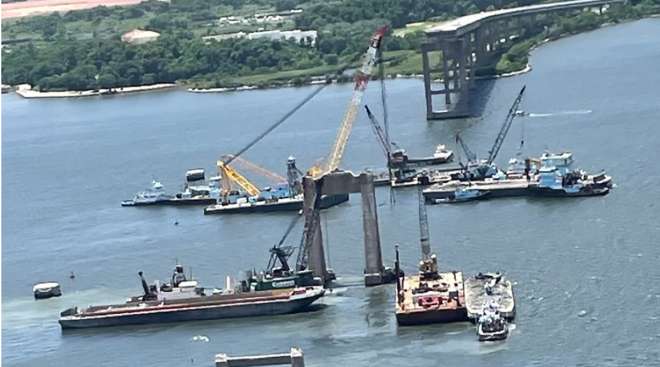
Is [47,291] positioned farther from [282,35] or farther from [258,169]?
[282,35]

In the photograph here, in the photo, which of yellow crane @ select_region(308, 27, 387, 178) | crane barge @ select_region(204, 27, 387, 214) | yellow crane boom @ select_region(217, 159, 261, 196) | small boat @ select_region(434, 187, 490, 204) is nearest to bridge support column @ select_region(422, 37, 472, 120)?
yellow crane @ select_region(308, 27, 387, 178)

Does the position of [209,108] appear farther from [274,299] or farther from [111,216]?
[274,299]

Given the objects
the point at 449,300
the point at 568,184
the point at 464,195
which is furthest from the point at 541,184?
the point at 449,300

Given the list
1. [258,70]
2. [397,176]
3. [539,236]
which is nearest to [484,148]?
[397,176]

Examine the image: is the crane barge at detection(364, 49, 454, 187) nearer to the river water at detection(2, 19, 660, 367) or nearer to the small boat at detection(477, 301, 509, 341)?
the river water at detection(2, 19, 660, 367)

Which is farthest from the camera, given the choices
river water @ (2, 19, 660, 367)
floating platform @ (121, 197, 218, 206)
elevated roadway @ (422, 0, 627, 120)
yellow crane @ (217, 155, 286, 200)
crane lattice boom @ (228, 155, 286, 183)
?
elevated roadway @ (422, 0, 627, 120)
